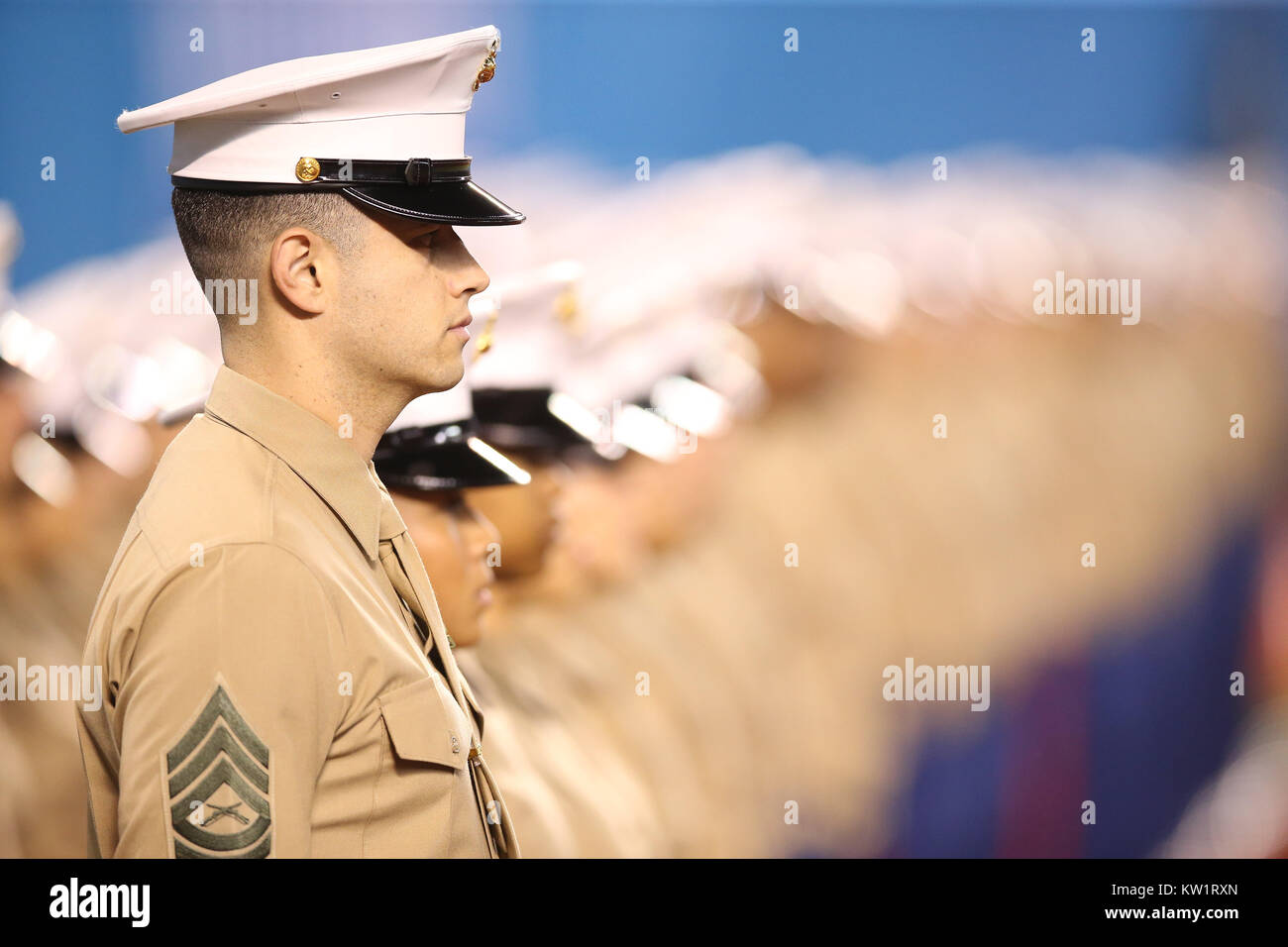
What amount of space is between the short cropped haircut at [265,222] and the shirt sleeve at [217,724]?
13.1 inches

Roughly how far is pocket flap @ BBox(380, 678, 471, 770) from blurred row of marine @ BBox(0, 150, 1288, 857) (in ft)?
4.46

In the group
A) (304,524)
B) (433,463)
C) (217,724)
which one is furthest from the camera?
(433,463)

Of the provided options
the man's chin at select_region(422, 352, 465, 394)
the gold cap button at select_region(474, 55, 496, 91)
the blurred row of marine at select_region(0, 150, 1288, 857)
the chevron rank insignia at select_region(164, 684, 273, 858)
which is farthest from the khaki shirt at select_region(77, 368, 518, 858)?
the blurred row of marine at select_region(0, 150, 1288, 857)

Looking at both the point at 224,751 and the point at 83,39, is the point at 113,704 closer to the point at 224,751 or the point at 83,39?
the point at 224,751

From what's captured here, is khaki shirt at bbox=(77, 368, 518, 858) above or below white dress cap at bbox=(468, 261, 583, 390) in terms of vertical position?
below

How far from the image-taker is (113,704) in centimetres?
102

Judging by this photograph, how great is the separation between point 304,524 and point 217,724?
21 cm

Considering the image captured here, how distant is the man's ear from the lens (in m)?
1.09

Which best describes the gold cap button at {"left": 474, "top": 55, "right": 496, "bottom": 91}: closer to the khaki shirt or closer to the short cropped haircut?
the short cropped haircut

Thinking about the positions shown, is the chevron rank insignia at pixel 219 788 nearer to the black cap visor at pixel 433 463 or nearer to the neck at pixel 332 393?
the neck at pixel 332 393

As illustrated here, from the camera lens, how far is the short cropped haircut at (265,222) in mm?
1111

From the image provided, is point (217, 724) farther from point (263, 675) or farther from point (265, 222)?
point (265, 222)

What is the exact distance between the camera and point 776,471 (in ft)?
8.52

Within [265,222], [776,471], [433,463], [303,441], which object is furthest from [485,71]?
[776,471]
